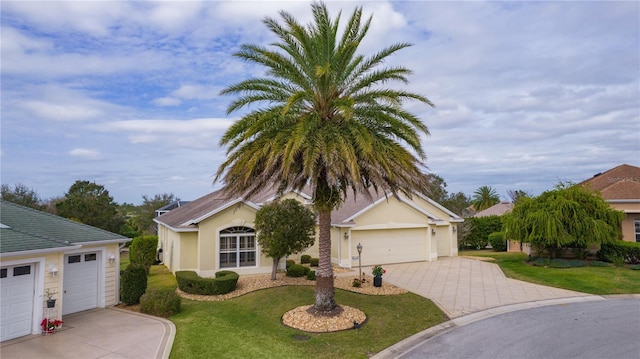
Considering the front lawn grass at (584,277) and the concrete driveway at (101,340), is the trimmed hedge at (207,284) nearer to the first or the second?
the concrete driveway at (101,340)

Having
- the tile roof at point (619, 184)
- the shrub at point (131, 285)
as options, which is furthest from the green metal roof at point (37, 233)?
the tile roof at point (619, 184)

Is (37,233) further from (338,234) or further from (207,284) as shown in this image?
(338,234)

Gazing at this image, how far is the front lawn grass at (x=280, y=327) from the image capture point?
31.2 feet

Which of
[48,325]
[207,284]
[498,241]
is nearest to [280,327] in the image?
[207,284]

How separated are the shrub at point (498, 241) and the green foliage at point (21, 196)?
41.8 metres

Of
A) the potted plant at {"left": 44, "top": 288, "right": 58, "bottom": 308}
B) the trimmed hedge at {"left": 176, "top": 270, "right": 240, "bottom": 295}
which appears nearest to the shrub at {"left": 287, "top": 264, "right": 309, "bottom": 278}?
the trimmed hedge at {"left": 176, "top": 270, "right": 240, "bottom": 295}

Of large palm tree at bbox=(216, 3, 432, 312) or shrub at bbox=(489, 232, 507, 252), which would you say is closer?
large palm tree at bbox=(216, 3, 432, 312)

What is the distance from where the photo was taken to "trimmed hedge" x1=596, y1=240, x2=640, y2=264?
2038 cm

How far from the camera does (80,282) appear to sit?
13.0m

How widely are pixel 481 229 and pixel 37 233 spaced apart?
32160 millimetres

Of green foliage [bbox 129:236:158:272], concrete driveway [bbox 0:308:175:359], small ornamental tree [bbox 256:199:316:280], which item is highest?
small ornamental tree [bbox 256:199:316:280]

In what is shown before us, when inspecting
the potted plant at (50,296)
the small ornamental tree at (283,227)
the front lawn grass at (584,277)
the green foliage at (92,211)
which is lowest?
the front lawn grass at (584,277)

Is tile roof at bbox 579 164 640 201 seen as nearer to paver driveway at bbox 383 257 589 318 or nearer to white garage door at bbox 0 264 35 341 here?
paver driveway at bbox 383 257 589 318

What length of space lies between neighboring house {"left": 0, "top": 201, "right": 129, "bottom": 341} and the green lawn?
323cm
